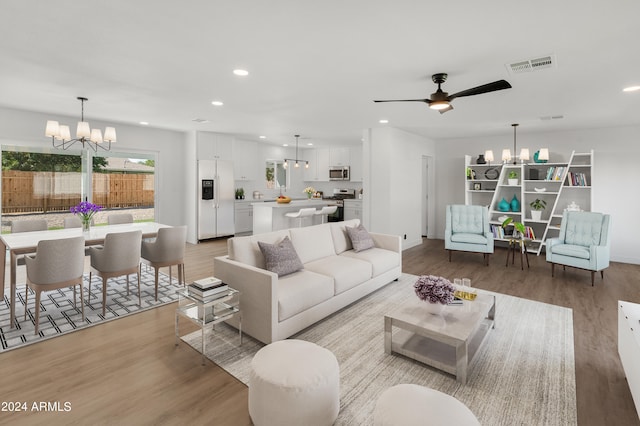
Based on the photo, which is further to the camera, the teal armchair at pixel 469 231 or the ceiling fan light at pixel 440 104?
the teal armchair at pixel 469 231

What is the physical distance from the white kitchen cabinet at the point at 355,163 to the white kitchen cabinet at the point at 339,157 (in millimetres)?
131

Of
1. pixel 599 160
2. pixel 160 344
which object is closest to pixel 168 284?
pixel 160 344

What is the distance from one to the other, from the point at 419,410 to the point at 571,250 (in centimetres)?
464

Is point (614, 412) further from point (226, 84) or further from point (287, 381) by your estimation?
point (226, 84)

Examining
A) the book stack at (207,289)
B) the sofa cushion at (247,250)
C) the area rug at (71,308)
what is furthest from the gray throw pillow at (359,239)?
the area rug at (71,308)

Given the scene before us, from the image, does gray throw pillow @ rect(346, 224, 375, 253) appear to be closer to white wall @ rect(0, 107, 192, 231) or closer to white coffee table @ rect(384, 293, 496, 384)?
white coffee table @ rect(384, 293, 496, 384)

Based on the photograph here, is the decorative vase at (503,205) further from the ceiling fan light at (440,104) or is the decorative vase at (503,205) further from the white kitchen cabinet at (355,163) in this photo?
the ceiling fan light at (440,104)

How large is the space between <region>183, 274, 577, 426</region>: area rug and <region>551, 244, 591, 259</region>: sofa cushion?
1.54 meters

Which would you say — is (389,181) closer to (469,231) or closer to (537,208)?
(469,231)

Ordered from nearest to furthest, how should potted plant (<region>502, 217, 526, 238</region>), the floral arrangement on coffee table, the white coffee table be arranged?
1. the white coffee table
2. the floral arrangement on coffee table
3. potted plant (<region>502, 217, 526, 238</region>)

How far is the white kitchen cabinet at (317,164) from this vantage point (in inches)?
413

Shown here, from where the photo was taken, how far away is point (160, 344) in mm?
2879

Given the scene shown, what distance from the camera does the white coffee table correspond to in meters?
2.35

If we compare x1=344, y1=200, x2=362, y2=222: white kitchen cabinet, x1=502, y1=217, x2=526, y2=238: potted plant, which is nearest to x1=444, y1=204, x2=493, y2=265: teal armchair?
x1=502, y1=217, x2=526, y2=238: potted plant
